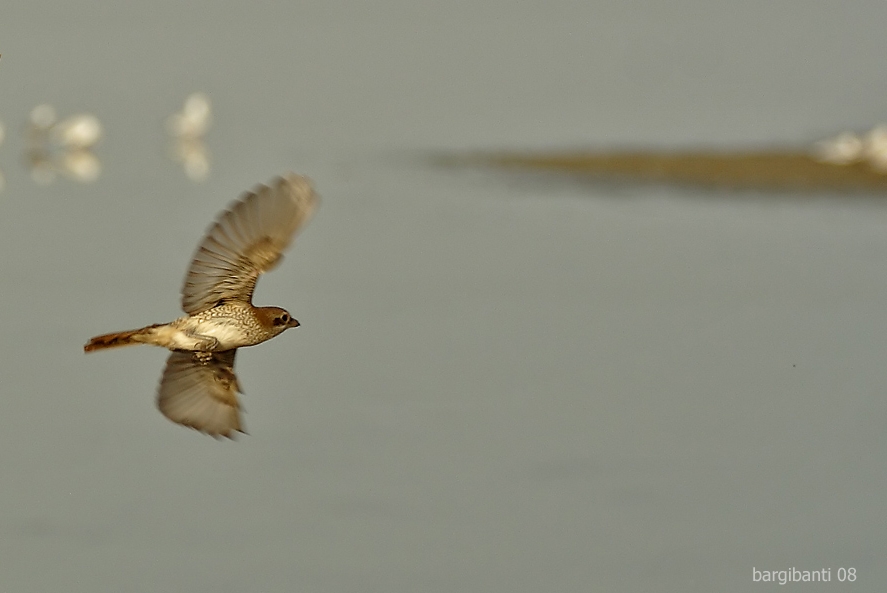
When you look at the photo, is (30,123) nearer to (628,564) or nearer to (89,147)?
(89,147)

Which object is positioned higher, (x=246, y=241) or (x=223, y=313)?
(x=246, y=241)

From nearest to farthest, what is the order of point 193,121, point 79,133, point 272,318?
point 272,318 < point 79,133 < point 193,121

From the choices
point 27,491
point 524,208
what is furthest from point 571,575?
point 524,208

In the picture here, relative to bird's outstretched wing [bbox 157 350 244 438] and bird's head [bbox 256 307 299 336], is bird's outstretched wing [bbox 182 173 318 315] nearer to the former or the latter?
bird's head [bbox 256 307 299 336]

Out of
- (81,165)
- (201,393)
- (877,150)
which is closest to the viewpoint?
(201,393)

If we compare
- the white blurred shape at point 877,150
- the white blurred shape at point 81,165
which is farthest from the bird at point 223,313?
the white blurred shape at point 877,150

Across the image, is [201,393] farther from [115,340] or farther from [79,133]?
[79,133]

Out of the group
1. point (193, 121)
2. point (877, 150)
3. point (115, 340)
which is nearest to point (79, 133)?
point (193, 121)
